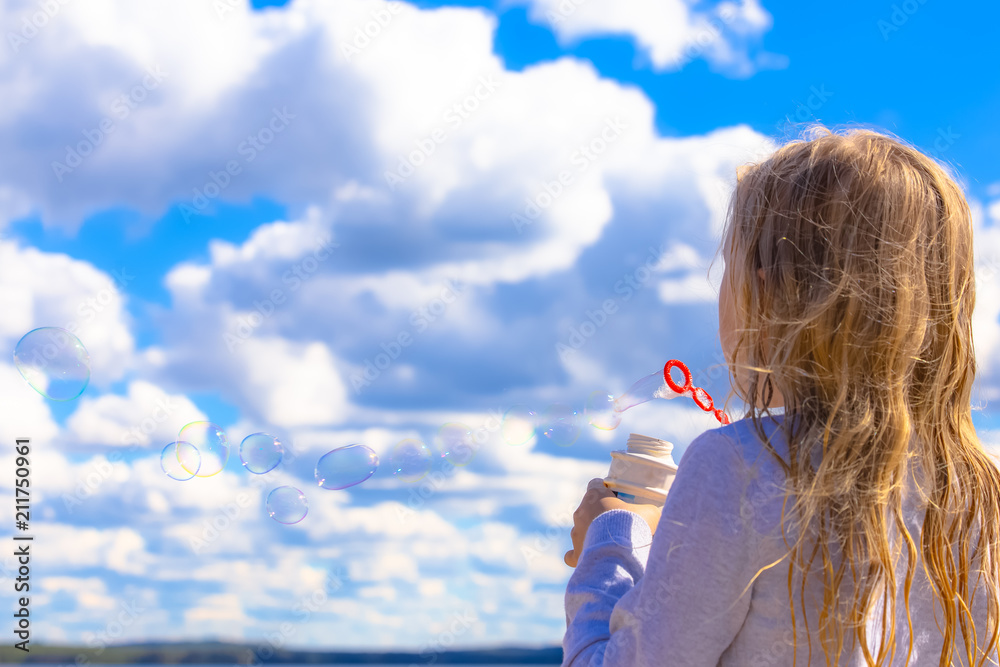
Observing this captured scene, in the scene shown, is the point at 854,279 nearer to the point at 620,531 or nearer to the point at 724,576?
the point at 724,576

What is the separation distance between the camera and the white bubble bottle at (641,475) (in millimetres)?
2564

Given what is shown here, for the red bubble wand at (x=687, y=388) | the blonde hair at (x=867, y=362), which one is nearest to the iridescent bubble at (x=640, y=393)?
the red bubble wand at (x=687, y=388)

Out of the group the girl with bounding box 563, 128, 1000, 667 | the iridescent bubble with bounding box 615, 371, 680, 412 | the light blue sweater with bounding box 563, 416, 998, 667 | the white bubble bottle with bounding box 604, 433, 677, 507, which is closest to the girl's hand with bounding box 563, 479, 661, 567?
the white bubble bottle with bounding box 604, 433, 677, 507

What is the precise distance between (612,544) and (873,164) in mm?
1111

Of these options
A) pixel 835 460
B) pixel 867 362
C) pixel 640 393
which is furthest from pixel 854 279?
pixel 640 393

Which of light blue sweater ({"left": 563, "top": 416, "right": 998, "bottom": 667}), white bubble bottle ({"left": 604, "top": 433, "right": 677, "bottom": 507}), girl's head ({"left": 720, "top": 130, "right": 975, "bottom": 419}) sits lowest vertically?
light blue sweater ({"left": 563, "top": 416, "right": 998, "bottom": 667})

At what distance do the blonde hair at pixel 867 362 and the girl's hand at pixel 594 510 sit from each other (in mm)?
594

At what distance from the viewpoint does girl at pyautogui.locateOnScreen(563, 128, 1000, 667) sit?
→ 1715mm

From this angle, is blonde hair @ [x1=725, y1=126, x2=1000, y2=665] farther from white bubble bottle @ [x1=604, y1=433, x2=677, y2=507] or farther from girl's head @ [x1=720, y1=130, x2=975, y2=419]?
white bubble bottle @ [x1=604, y1=433, x2=677, y2=507]

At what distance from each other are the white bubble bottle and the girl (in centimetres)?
56

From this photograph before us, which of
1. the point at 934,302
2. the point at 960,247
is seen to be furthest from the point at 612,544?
the point at 960,247

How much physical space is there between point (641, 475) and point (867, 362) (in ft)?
3.10

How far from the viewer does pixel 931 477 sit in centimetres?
187

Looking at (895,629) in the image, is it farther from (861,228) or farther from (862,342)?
(861,228)
